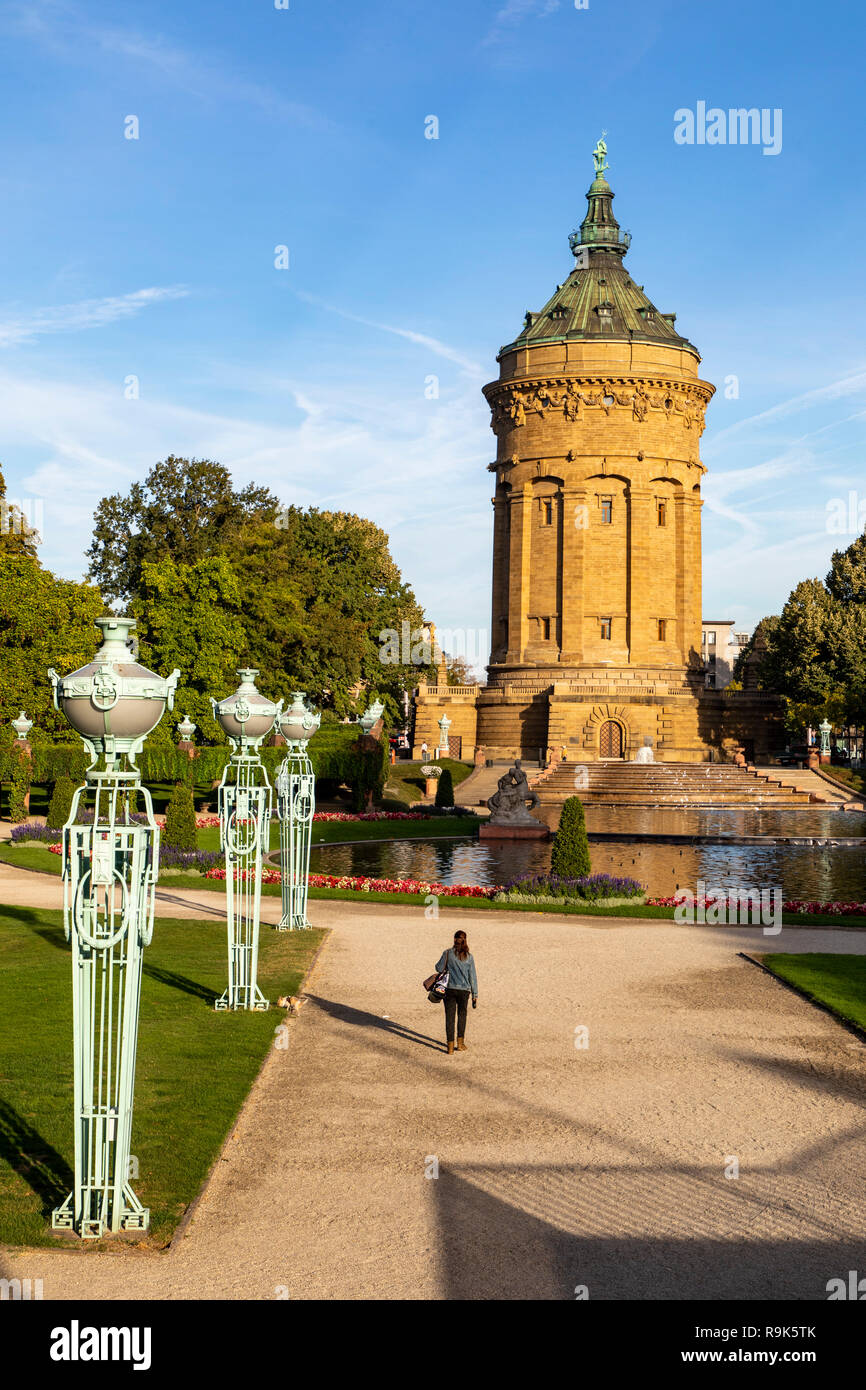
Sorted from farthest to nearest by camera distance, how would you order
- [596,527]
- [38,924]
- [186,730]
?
[596,527] → [186,730] → [38,924]

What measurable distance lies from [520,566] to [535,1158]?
7533cm

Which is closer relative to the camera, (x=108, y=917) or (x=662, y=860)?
(x=108, y=917)

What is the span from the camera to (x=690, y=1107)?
1245cm

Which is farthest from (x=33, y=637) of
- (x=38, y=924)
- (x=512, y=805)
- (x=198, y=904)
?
(x=38, y=924)

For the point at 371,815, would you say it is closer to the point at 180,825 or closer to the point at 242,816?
the point at 180,825

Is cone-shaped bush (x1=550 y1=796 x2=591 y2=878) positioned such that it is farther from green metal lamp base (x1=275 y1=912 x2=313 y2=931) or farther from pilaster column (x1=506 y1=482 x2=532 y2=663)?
pilaster column (x1=506 y1=482 x2=532 y2=663)

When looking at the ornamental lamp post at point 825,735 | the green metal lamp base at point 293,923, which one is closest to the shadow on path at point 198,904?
the green metal lamp base at point 293,923

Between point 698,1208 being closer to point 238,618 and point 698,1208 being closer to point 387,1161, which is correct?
point 387,1161

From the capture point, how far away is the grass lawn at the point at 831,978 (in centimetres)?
1670

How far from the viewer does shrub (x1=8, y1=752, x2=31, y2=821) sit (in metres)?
45.5

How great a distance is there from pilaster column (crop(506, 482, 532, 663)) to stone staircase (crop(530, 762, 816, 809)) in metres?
22.0

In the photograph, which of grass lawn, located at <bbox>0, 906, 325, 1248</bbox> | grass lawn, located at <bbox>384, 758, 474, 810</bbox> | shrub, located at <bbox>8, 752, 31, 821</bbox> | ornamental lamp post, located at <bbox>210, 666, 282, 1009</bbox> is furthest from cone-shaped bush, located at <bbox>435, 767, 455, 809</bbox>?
ornamental lamp post, located at <bbox>210, 666, 282, 1009</bbox>

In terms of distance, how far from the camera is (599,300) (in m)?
85.8
